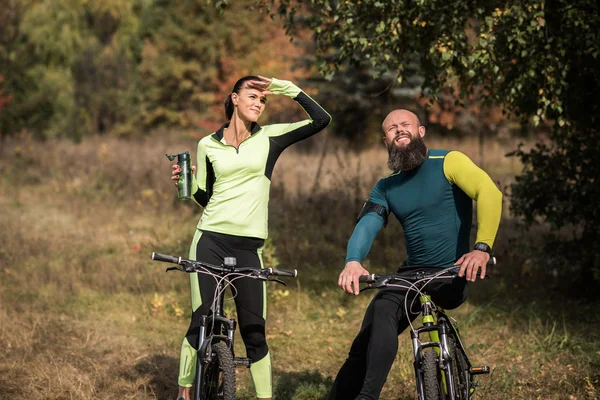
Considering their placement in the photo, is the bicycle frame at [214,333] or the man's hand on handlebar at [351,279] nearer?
the man's hand on handlebar at [351,279]

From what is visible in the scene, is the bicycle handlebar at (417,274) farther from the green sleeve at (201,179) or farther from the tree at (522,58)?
the tree at (522,58)

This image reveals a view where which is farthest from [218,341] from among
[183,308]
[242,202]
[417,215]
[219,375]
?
[183,308]

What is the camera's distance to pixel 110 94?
3772 cm

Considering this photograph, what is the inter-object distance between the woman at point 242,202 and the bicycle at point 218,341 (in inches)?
5.9

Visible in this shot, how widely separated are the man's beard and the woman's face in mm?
1009

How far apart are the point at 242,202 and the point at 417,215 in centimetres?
114

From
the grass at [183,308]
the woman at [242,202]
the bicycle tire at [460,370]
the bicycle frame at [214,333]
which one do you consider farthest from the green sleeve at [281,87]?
the grass at [183,308]

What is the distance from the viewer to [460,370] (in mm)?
4543

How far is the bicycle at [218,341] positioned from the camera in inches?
181

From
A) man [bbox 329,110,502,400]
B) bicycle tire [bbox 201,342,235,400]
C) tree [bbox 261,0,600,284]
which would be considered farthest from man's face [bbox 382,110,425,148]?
tree [bbox 261,0,600,284]

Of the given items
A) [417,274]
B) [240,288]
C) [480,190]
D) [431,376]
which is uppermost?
[480,190]

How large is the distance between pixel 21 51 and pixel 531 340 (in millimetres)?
28585

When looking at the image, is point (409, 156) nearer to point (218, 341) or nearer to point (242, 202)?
point (242, 202)

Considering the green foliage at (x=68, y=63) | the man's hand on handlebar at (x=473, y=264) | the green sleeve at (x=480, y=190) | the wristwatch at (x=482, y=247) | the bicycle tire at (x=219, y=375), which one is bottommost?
the bicycle tire at (x=219, y=375)
